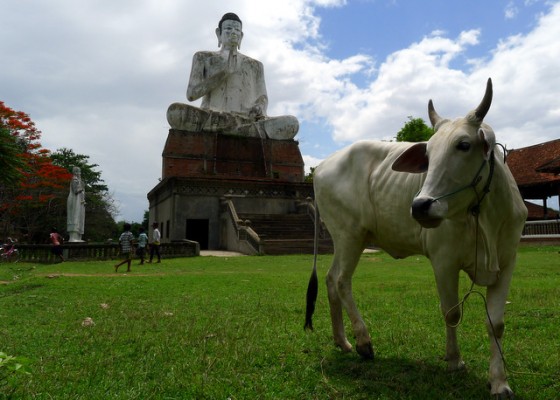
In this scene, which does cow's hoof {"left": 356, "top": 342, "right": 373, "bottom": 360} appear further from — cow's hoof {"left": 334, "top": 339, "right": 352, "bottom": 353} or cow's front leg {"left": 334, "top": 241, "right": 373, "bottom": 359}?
cow's hoof {"left": 334, "top": 339, "right": 352, "bottom": 353}

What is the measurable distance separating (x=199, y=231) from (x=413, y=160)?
2231 cm

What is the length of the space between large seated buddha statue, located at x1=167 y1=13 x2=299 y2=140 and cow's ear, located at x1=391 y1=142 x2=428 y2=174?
25027mm

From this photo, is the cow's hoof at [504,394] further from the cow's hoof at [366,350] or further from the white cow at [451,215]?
the cow's hoof at [366,350]

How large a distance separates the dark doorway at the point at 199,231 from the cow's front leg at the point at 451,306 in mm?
21660

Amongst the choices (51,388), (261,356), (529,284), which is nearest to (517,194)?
(261,356)

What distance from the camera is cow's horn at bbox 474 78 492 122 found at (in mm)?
2736

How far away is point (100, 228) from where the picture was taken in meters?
38.2

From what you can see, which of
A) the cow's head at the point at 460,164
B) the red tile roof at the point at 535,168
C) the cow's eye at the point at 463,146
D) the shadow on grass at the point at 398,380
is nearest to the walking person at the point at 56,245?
the shadow on grass at the point at 398,380

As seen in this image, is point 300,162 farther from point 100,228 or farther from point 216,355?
point 216,355

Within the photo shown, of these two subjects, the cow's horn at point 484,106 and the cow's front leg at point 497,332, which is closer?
the cow's horn at point 484,106

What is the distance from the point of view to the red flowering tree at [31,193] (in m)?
29.0

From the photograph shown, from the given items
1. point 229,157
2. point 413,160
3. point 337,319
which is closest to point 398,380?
→ point 337,319

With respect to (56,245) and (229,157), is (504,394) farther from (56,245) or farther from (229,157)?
(229,157)

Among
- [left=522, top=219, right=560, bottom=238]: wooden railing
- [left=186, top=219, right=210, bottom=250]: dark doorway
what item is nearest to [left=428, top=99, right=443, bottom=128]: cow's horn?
[left=522, top=219, right=560, bottom=238]: wooden railing
